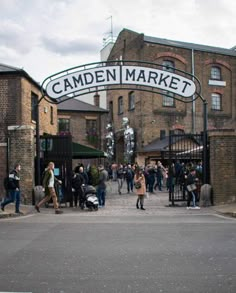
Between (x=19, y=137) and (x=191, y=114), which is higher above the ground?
(x=191, y=114)

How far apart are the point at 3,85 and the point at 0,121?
151 centimetres

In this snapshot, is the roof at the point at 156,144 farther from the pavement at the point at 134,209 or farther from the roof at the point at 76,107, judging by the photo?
the pavement at the point at 134,209

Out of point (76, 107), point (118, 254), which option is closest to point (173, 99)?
point (76, 107)

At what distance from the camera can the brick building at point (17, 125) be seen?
16312 mm

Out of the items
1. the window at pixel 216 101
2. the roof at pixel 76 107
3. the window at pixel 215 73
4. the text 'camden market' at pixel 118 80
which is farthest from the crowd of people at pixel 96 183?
the window at pixel 215 73

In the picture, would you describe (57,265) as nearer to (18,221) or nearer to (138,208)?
(18,221)

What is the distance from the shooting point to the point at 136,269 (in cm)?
653

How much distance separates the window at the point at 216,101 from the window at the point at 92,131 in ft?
37.0

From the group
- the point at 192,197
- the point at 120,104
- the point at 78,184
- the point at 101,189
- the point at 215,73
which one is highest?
the point at 215,73

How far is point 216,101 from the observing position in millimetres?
40000

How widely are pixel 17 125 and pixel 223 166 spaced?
8241mm

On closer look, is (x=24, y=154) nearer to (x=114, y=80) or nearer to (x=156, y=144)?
(x=114, y=80)

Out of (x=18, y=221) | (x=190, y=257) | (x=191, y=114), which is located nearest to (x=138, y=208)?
(x=18, y=221)

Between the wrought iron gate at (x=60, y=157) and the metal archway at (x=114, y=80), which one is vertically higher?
the metal archway at (x=114, y=80)
